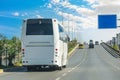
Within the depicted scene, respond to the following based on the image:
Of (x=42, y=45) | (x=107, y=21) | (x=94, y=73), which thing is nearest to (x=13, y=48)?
(x=42, y=45)

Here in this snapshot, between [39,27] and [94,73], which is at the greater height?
[39,27]

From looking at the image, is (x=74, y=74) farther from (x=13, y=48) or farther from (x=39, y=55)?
(x=13, y=48)

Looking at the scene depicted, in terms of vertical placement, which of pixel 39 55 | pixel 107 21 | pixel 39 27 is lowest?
pixel 39 55

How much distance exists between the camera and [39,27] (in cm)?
3269

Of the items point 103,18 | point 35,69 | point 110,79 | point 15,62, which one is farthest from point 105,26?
point 110,79

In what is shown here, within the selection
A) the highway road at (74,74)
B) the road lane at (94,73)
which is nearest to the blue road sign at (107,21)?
the highway road at (74,74)

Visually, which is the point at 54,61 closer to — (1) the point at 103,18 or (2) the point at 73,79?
(2) the point at 73,79

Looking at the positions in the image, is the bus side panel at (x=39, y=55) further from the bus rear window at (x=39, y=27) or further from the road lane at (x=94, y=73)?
the road lane at (x=94, y=73)

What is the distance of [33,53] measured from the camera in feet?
106

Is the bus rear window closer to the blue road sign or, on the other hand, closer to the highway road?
the highway road

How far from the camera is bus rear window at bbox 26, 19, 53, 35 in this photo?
32.5 metres

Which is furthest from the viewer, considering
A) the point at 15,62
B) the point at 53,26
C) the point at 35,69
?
the point at 15,62

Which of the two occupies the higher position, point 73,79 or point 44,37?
point 44,37

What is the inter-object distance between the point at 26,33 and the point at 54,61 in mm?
2944
